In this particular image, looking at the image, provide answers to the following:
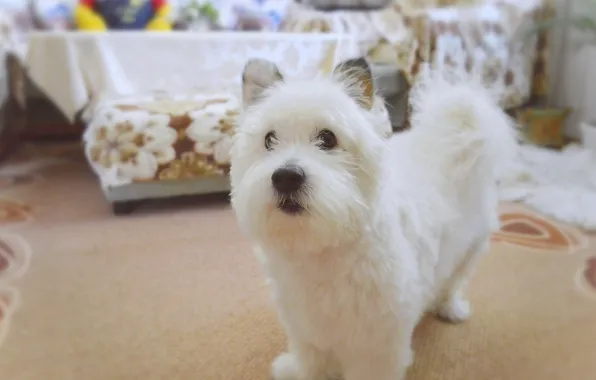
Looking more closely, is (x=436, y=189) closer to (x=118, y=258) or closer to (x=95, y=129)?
(x=118, y=258)

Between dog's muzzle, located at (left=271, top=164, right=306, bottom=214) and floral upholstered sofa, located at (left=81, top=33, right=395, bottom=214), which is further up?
dog's muzzle, located at (left=271, top=164, right=306, bottom=214)

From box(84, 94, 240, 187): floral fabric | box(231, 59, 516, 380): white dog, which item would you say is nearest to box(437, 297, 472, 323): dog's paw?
box(231, 59, 516, 380): white dog

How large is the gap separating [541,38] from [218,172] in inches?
97.9

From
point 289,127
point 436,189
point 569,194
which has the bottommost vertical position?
point 569,194

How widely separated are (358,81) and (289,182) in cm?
26

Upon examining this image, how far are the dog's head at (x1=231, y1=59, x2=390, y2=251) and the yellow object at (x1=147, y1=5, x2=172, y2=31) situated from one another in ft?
8.16

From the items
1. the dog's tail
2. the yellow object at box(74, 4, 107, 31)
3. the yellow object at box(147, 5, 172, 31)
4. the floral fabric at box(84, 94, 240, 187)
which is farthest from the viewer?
the yellow object at box(147, 5, 172, 31)

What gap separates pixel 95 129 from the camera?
217cm

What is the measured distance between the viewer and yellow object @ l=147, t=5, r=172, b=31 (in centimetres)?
323

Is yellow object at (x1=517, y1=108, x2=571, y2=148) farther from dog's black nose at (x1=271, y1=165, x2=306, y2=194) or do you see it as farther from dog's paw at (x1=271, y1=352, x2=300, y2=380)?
dog's black nose at (x1=271, y1=165, x2=306, y2=194)

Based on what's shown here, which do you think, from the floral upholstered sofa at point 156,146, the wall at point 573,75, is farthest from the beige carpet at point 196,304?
the wall at point 573,75

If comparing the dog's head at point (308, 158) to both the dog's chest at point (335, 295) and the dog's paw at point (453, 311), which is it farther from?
the dog's paw at point (453, 311)

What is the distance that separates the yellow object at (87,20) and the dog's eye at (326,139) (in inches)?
105

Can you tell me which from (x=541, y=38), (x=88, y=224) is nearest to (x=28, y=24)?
(x=88, y=224)
